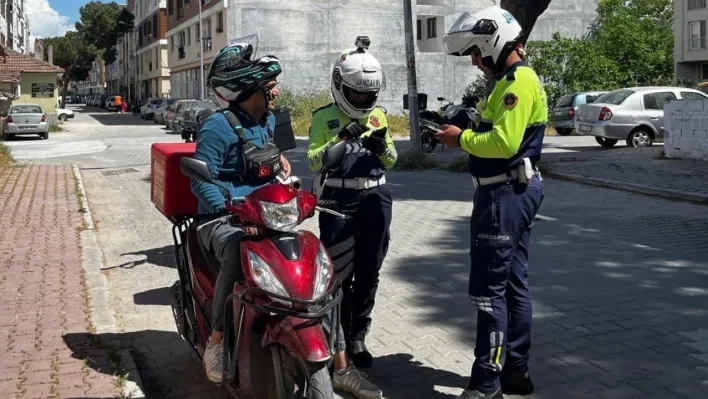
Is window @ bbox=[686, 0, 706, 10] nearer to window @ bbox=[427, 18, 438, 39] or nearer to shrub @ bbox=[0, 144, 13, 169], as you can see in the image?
window @ bbox=[427, 18, 438, 39]

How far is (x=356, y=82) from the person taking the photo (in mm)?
4480

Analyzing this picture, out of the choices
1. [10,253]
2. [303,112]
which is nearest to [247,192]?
[10,253]

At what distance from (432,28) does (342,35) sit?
619 cm

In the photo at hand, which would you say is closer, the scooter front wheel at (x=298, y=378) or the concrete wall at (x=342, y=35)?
the scooter front wheel at (x=298, y=378)

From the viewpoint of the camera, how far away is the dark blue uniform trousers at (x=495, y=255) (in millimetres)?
3975

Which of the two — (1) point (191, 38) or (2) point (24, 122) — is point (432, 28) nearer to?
(1) point (191, 38)

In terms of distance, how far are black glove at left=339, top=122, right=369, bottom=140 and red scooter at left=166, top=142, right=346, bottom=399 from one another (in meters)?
0.53

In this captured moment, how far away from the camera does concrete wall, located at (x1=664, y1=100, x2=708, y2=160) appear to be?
15984 millimetres

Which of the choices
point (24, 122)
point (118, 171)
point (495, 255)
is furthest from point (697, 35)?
point (495, 255)

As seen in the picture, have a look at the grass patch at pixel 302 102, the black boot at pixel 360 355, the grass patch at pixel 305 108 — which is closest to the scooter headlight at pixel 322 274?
the black boot at pixel 360 355

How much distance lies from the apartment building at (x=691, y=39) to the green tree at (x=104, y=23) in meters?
54.4

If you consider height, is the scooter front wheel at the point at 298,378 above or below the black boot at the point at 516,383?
above

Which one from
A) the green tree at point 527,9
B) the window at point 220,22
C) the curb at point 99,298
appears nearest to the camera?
the curb at point 99,298

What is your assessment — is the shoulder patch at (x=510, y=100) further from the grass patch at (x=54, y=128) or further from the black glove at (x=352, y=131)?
the grass patch at (x=54, y=128)
